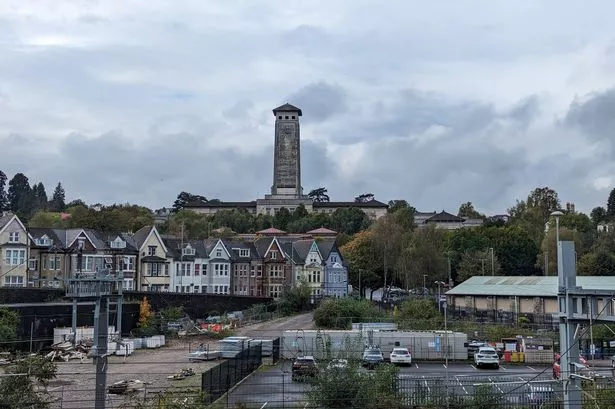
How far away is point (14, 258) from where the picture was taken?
70188 millimetres

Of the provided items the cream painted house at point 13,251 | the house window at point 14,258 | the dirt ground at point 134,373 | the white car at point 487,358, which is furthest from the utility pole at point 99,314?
the house window at point 14,258

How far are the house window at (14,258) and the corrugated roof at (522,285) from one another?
45.2 m

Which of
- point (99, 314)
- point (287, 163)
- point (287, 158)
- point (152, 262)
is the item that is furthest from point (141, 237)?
point (287, 163)

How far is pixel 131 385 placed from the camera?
37.1m

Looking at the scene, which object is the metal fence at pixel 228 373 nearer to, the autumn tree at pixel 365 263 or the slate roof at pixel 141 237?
the slate roof at pixel 141 237

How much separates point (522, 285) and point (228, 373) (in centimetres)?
4973

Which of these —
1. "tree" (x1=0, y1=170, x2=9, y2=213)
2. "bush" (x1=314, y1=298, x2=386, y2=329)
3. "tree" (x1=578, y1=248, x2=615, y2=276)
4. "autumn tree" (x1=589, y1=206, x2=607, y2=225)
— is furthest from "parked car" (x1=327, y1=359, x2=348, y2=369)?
"tree" (x1=0, y1=170, x2=9, y2=213)

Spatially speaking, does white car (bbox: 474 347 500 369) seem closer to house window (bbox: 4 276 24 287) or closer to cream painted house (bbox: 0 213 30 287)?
cream painted house (bbox: 0 213 30 287)

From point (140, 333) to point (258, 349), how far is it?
19926 millimetres

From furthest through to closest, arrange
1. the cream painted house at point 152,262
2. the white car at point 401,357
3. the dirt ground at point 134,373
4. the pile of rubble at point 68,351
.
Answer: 1. the cream painted house at point 152,262
2. the pile of rubble at point 68,351
3. the white car at point 401,357
4. the dirt ground at point 134,373

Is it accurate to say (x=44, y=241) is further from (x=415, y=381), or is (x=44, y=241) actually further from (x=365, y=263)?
(x=415, y=381)

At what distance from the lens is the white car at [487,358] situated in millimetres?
44812

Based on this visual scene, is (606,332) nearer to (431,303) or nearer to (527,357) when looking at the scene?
(527,357)

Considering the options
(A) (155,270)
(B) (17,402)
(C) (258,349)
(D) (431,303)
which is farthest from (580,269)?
(B) (17,402)
